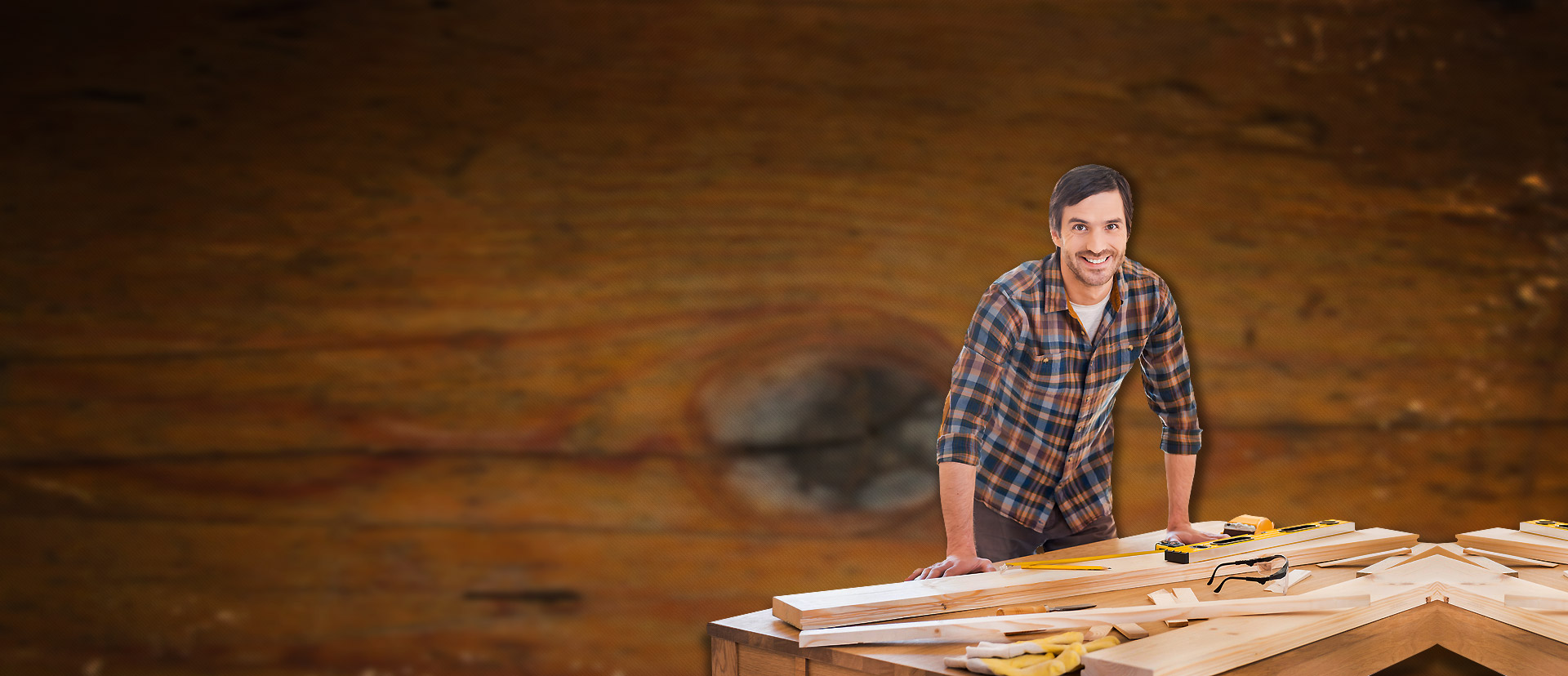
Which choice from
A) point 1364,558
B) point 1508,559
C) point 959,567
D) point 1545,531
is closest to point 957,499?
point 959,567

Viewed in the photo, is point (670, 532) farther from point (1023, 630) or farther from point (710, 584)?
point (1023, 630)

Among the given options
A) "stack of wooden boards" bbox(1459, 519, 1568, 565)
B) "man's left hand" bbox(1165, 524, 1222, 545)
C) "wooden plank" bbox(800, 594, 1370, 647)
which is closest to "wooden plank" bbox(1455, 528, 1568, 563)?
"stack of wooden boards" bbox(1459, 519, 1568, 565)

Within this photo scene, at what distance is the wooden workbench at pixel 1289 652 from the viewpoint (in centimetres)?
117

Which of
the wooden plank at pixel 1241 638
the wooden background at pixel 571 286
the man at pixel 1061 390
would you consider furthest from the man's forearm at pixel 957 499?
the wooden background at pixel 571 286

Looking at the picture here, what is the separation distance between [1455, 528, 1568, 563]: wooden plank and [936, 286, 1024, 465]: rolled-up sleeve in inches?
39.7

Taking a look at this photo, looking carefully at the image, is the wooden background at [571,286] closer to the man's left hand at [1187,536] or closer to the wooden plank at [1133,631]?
the man's left hand at [1187,536]

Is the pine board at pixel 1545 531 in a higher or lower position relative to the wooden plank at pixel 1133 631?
lower

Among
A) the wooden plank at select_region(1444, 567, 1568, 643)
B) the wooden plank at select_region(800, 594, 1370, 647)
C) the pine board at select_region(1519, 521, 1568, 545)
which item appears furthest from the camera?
the pine board at select_region(1519, 521, 1568, 545)

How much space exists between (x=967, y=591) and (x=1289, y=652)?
40cm

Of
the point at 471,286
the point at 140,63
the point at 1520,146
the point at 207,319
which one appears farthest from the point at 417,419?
the point at 1520,146

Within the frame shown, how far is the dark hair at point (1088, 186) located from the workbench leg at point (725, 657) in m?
0.91

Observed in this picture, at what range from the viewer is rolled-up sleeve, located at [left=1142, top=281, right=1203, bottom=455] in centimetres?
189

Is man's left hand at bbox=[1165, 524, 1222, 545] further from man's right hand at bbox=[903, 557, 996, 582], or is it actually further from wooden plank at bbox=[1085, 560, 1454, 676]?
man's right hand at bbox=[903, 557, 996, 582]

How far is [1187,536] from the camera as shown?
6.00ft
